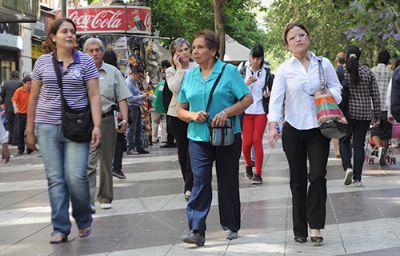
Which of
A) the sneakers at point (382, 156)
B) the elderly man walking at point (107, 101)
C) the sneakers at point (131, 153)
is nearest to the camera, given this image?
the elderly man walking at point (107, 101)

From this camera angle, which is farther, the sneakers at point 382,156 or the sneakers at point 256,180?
the sneakers at point 382,156

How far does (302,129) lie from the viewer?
22.5 ft

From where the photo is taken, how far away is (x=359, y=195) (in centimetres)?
991

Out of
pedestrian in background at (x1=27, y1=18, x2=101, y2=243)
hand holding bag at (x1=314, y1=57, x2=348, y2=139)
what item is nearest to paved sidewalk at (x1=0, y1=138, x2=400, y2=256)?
pedestrian in background at (x1=27, y1=18, x2=101, y2=243)

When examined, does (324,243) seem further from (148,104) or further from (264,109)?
(148,104)

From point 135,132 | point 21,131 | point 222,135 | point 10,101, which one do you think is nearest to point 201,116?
point 222,135

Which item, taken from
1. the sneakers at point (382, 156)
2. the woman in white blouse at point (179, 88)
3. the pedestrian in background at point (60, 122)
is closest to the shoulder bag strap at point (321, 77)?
the pedestrian in background at point (60, 122)

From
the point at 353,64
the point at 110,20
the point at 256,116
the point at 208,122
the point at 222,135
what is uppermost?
the point at 110,20

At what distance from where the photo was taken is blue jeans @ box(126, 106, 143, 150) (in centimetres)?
1700

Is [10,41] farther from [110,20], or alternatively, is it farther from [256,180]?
[256,180]

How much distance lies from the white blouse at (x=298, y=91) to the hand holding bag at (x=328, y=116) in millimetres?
110

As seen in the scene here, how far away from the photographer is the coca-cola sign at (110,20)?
18.5 meters

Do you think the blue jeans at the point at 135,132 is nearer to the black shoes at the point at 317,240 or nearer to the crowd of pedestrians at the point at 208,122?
the crowd of pedestrians at the point at 208,122

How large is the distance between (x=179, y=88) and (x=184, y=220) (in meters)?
1.55
